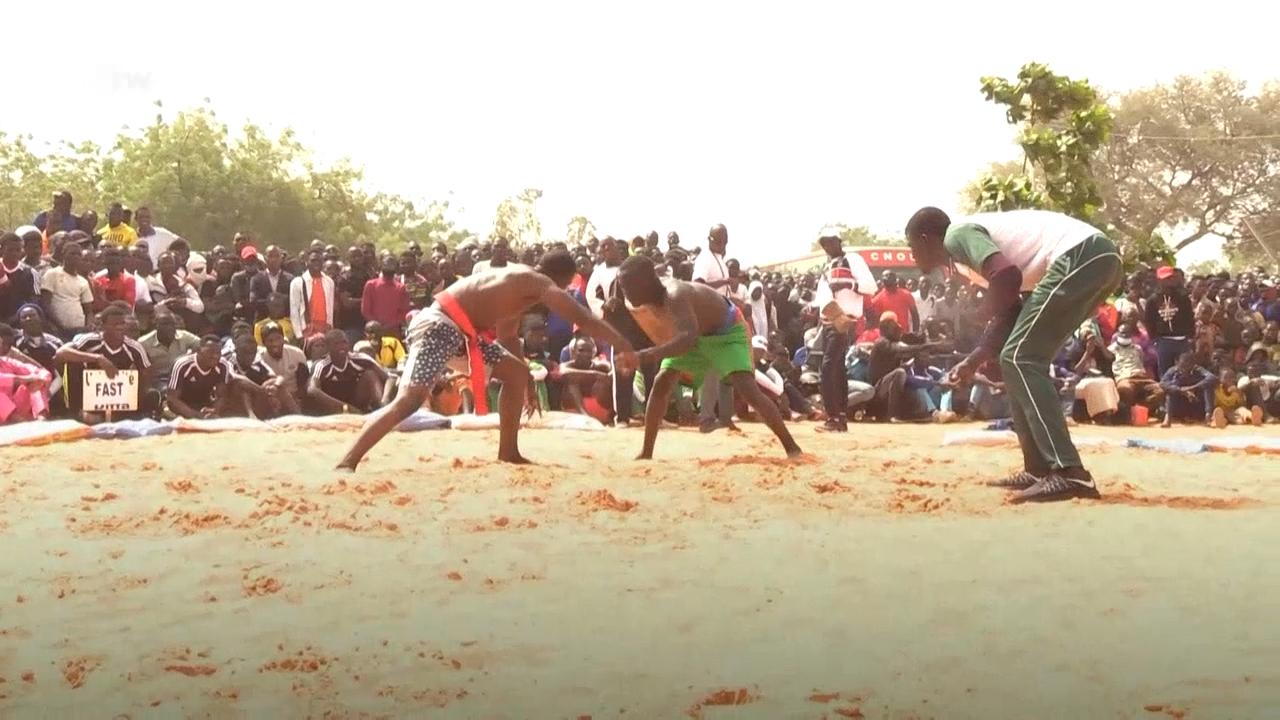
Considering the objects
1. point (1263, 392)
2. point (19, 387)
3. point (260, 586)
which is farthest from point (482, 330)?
point (1263, 392)

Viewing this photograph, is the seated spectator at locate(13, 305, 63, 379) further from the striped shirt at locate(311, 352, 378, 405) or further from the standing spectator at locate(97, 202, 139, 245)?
the standing spectator at locate(97, 202, 139, 245)

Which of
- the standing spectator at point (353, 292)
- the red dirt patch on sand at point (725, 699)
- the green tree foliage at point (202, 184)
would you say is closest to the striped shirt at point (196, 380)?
the standing spectator at point (353, 292)

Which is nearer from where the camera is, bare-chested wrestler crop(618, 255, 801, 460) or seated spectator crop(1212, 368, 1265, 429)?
bare-chested wrestler crop(618, 255, 801, 460)

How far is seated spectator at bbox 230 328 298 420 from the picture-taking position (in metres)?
11.7

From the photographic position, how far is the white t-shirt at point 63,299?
12.0 m

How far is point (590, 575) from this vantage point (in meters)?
4.70

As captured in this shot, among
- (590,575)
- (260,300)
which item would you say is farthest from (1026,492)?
(260,300)

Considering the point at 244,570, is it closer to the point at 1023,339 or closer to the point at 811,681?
the point at 811,681

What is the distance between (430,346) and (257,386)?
4692 millimetres

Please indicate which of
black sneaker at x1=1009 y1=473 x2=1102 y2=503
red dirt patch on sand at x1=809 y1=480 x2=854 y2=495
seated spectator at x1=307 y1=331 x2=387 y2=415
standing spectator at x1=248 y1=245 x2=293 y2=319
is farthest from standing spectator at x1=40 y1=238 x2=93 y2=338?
black sneaker at x1=1009 y1=473 x2=1102 y2=503

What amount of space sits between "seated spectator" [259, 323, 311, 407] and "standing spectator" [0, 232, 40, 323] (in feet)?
6.57

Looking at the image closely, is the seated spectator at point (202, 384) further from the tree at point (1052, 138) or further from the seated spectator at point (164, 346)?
the tree at point (1052, 138)

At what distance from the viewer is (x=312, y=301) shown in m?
13.2

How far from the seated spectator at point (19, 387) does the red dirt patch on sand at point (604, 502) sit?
6.46 metres
